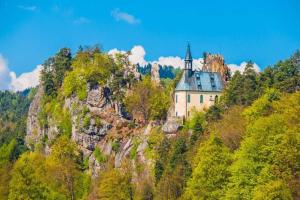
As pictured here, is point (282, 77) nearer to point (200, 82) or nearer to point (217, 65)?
point (200, 82)

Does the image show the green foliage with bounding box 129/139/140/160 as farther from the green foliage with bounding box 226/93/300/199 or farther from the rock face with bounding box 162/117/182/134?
the green foliage with bounding box 226/93/300/199

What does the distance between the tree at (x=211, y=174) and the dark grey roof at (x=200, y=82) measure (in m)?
38.0

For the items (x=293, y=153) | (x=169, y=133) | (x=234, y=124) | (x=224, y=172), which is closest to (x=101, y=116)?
(x=169, y=133)

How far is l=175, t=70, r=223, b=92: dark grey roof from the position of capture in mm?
101688

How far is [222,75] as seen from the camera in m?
108

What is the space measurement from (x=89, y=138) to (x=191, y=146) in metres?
37.3

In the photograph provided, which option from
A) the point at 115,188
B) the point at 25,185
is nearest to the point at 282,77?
the point at 115,188

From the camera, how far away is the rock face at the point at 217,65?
110094 mm

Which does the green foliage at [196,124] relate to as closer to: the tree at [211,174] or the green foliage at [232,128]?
the green foliage at [232,128]

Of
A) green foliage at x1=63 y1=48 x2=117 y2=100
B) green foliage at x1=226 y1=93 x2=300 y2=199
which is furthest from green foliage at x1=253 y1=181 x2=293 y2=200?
green foliage at x1=63 y1=48 x2=117 y2=100

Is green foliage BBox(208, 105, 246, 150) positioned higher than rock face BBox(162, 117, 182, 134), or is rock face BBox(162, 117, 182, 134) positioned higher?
rock face BBox(162, 117, 182, 134)

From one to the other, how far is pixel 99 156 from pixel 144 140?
15.0m

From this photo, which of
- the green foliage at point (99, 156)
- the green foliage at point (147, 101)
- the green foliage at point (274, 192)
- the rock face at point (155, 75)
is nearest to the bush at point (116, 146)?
the green foliage at point (99, 156)

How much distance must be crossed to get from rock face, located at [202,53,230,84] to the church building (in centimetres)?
487
